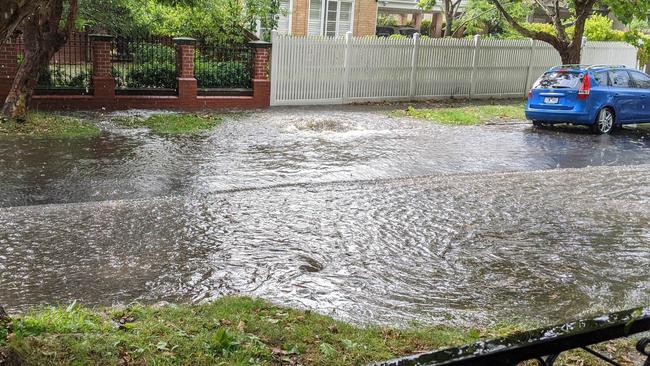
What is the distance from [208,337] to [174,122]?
10.7 meters

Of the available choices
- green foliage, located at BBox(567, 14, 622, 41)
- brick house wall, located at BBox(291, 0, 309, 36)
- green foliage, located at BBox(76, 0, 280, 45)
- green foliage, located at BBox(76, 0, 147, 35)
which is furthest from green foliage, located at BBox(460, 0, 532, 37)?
green foliage, located at BBox(76, 0, 147, 35)

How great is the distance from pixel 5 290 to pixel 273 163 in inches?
232

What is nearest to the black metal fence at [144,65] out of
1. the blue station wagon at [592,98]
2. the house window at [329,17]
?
the blue station wagon at [592,98]

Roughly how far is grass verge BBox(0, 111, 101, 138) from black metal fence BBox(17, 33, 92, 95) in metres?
1.73

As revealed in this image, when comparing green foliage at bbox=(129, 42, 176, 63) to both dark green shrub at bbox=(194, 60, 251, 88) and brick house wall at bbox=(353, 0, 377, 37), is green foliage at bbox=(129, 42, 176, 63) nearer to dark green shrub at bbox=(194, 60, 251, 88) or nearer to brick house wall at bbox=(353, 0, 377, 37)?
dark green shrub at bbox=(194, 60, 251, 88)

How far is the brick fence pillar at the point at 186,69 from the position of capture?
1642cm

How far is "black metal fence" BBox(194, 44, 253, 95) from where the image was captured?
17250mm

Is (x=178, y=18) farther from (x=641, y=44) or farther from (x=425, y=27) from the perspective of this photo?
Answer: (x=425, y=27)

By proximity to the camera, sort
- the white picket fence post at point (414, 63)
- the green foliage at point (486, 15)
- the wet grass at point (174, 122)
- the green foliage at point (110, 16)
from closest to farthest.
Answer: the wet grass at point (174, 122) < the green foliage at point (110, 16) < the white picket fence post at point (414, 63) < the green foliage at point (486, 15)

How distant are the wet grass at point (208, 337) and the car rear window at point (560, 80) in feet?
37.0

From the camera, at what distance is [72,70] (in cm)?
1599

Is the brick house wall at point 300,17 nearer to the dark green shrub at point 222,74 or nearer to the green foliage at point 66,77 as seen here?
the dark green shrub at point 222,74

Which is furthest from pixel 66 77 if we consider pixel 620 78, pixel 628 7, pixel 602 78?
pixel 628 7

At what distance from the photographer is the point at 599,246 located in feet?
24.6
